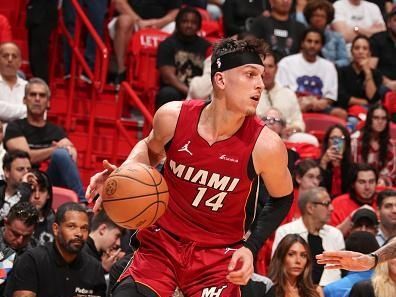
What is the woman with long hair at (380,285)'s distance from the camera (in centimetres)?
831

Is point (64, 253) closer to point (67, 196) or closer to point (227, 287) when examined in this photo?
point (67, 196)

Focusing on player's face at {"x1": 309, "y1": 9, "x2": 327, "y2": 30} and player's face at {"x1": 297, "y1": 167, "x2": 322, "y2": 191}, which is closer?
player's face at {"x1": 297, "y1": 167, "x2": 322, "y2": 191}

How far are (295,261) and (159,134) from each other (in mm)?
2867

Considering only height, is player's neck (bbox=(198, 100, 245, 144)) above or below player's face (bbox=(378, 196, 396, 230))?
above

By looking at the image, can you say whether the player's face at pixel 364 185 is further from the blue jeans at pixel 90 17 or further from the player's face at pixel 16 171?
the blue jeans at pixel 90 17

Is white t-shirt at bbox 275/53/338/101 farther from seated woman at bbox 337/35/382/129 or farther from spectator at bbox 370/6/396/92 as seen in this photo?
spectator at bbox 370/6/396/92

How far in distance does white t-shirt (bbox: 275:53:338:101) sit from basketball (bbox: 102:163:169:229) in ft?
23.1

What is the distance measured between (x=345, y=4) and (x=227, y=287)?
30.8 ft

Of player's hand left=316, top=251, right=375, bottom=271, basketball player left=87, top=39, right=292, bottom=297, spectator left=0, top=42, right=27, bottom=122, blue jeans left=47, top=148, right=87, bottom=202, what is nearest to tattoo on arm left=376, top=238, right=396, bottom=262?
player's hand left=316, top=251, right=375, bottom=271

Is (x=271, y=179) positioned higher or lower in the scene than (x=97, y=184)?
higher

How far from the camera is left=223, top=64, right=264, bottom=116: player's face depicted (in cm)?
623

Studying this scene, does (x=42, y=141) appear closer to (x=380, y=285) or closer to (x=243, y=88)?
(x=380, y=285)

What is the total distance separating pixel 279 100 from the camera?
1195 centimetres

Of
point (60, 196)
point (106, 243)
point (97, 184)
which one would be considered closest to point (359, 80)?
point (60, 196)
